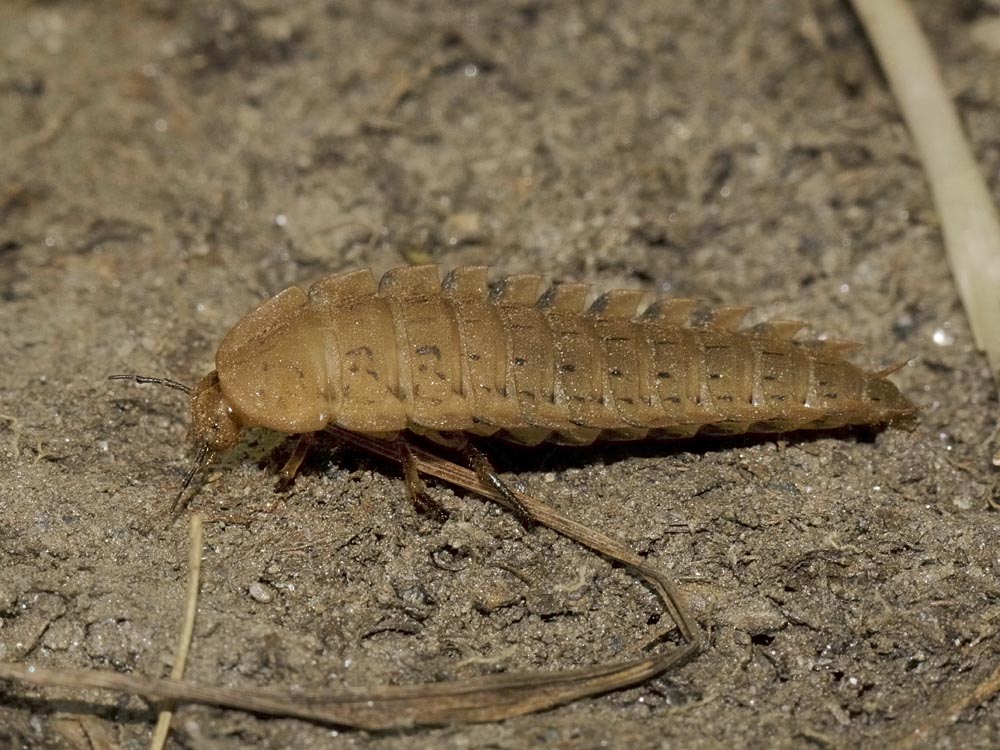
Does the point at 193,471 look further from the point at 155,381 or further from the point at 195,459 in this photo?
the point at 155,381

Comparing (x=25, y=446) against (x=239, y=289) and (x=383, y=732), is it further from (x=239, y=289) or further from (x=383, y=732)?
(x=383, y=732)

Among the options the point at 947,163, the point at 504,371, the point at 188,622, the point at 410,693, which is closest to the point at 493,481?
the point at 504,371

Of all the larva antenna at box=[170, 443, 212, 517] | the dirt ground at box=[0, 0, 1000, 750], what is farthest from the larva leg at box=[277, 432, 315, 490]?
the larva antenna at box=[170, 443, 212, 517]

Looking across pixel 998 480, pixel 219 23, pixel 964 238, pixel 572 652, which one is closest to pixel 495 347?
pixel 572 652

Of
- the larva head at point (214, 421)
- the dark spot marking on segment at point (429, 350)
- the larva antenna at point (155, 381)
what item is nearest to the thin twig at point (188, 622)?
the larva head at point (214, 421)

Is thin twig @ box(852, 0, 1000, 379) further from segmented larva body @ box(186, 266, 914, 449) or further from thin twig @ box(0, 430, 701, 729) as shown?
thin twig @ box(0, 430, 701, 729)

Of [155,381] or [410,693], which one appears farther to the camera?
[155,381]

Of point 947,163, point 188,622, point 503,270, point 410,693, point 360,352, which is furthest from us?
point 947,163
